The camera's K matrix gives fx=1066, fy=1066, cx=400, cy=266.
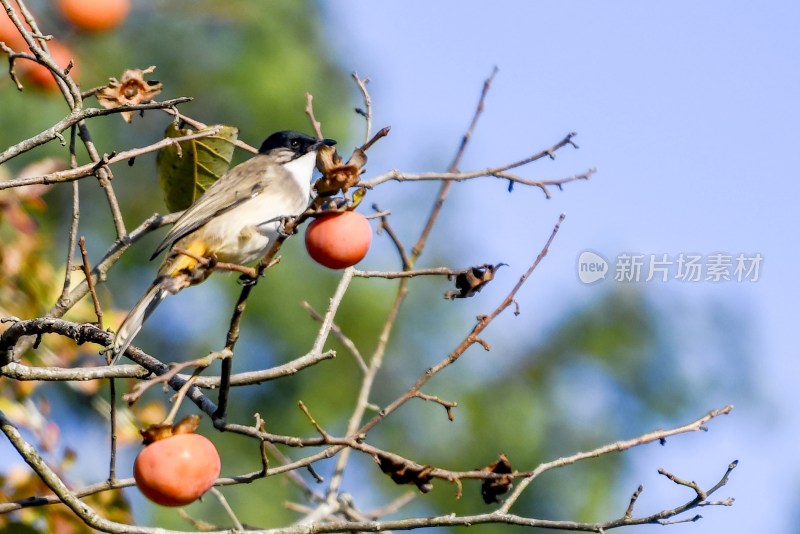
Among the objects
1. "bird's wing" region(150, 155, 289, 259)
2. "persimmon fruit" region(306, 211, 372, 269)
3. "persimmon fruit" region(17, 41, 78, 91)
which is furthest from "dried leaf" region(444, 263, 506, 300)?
"persimmon fruit" region(17, 41, 78, 91)

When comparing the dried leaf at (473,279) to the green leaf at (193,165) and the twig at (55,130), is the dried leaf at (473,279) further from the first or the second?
the green leaf at (193,165)

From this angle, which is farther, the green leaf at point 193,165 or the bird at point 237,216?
the bird at point 237,216

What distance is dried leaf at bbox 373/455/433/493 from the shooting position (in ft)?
7.09

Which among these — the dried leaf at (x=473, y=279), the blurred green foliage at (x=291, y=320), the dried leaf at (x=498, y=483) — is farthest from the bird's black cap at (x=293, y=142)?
the blurred green foliage at (x=291, y=320)

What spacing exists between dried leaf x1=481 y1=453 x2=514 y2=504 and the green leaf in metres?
1.27

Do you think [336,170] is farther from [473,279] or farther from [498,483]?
[498,483]

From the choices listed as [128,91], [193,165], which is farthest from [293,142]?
[128,91]

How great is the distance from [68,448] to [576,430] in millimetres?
7258

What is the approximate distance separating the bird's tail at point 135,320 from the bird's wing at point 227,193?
0.45 ft

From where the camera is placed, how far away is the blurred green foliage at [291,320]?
8766mm

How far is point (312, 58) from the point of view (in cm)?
961

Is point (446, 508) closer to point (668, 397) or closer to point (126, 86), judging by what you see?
point (668, 397)

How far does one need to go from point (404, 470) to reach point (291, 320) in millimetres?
6804

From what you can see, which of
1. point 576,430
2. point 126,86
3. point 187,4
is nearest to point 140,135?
point 187,4
